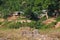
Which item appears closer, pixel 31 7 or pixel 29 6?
pixel 31 7

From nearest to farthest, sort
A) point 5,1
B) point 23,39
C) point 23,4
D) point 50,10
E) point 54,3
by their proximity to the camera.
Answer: point 23,39
point 54,3
point 50,10
point 23,4
point 5,1

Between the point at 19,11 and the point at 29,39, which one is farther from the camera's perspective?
the point at 19,11

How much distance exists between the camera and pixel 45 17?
54.9 metres

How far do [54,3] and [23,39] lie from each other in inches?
1655

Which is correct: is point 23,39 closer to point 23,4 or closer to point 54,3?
point 54,3

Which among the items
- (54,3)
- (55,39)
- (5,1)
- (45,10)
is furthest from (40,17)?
(55,39)

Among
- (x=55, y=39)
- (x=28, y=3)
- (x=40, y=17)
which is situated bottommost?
(x=40, y=17)

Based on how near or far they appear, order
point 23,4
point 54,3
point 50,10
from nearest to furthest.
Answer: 1. point 54,3
2. point 50,10
3. point 23,4

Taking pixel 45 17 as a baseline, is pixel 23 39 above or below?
above

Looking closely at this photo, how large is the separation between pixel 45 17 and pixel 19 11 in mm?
10161

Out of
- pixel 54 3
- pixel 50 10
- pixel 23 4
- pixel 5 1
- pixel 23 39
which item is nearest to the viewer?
pixel 23 39

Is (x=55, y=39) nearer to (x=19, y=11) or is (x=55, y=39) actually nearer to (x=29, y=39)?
(x=29, y=39)

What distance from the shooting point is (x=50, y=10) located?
57250mm

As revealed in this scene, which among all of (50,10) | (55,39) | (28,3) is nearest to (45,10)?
(50,10)
